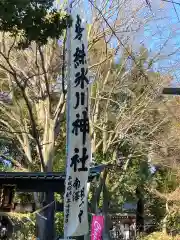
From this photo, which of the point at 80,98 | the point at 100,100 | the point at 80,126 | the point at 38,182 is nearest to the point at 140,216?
the point at 100,100

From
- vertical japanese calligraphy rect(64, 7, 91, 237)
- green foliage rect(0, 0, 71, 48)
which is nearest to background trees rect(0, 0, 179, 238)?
green foliage rect(0, 0, 71, 48)

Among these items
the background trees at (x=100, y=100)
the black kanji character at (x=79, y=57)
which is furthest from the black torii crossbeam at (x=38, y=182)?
the black kanji character at (x=79, y=57)

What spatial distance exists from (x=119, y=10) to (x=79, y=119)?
24.1 feet

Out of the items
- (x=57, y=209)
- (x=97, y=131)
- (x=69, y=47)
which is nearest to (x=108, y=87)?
(x=97, y=131)

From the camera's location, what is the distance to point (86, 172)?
8.59 meters

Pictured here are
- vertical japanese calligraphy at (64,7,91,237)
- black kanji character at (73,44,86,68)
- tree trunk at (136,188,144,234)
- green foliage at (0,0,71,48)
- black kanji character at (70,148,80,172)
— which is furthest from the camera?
tree trunk at (136,188,144,234)

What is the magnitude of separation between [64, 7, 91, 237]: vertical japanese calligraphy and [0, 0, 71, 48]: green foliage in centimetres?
163

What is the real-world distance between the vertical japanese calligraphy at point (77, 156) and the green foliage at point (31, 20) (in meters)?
1.63

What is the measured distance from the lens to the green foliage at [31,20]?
687cm

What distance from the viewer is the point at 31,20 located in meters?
7.22

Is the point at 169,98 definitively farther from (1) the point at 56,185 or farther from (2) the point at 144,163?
(1) the point at 56,185

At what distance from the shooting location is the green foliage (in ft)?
22.5

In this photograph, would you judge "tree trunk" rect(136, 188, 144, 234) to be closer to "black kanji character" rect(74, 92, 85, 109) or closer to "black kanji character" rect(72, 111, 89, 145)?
"black kanji character" rect(74, 92, 85, 109)

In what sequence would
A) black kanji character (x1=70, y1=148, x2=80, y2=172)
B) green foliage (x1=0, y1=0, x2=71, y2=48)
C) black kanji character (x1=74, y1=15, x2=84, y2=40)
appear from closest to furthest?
1. green foliage (x1=0, y1=0, x2=71, y2=48)
2. black kanji character (x1=70, y1=148, x2=80, y2=172)
3. black kanji character (x1=74, y1=15, x2=84, y2=40)
